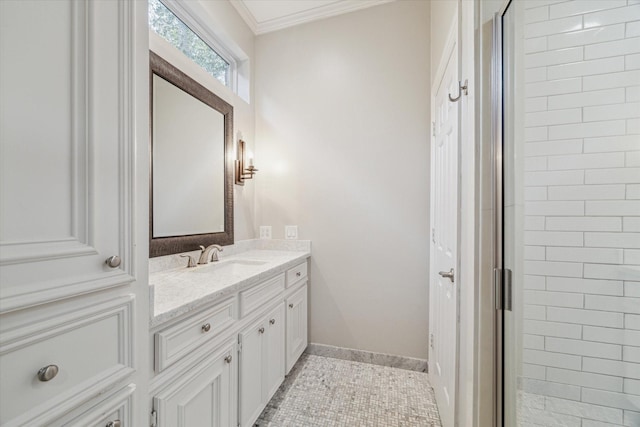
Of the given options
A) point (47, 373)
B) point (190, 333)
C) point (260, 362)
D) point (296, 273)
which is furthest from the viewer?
point (296, 273)

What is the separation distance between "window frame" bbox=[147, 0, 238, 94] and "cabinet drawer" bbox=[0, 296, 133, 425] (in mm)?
1557

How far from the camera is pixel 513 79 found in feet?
2.84

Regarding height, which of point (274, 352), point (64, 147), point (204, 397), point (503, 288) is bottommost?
point (274, 352)

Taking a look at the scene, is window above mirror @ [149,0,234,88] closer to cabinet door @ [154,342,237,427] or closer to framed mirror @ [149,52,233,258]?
framed mirror @ [149,52,233,258]

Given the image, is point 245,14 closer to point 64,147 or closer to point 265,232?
point 265,232

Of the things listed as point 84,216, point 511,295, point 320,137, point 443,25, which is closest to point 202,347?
point 84,216

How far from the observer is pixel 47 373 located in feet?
1.61

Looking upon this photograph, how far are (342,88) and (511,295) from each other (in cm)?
192

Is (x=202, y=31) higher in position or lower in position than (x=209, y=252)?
higher

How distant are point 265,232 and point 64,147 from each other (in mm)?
1835

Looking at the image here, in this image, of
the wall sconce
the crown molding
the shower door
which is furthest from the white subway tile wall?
the crown molding

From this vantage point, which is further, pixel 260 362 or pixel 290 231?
pixel 290 231

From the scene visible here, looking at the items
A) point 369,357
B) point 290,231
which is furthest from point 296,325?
point 290,231

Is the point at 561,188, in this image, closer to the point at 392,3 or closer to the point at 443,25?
the point at 443,25
